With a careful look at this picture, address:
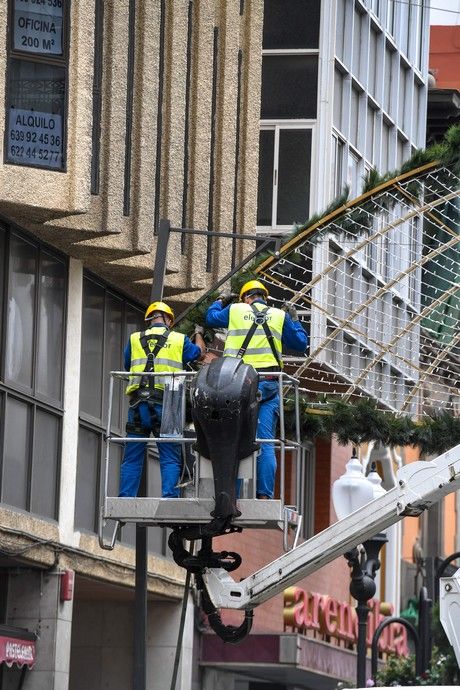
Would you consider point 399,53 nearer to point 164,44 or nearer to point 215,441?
point 164,44

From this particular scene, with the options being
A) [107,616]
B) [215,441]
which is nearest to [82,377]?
[107,616]

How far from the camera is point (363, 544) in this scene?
2369 centimetres

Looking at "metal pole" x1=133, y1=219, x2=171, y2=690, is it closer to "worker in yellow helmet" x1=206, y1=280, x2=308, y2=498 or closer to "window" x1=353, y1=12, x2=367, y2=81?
"worker in yellow helmet" x1=206, y1=280, x2=308, y2=498

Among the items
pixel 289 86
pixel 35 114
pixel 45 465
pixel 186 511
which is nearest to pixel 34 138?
pixel 35 114

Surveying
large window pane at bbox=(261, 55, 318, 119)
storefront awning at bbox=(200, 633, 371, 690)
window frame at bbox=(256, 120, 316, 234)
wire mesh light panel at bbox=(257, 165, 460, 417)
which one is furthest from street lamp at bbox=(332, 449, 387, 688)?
large window pane at bbox=(261, 55, 318, 119)

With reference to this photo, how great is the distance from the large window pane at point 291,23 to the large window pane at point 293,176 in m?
1.45

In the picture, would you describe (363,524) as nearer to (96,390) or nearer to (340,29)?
(96,390)

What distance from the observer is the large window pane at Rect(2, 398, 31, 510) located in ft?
84.4

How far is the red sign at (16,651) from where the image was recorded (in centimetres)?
2564

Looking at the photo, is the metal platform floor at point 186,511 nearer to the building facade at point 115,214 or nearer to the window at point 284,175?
the building facade at point 115,214

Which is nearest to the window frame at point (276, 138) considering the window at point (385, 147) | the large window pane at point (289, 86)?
the large window pane at point (289, 86)

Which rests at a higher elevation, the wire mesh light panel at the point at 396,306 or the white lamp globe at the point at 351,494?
the wire mesh light panel at the point at 396,306

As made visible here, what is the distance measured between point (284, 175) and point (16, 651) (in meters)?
11.0

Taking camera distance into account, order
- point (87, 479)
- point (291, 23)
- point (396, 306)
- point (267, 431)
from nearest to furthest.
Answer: point (267, 431), point (396, 306), point (87, 479), point (291, 23)
